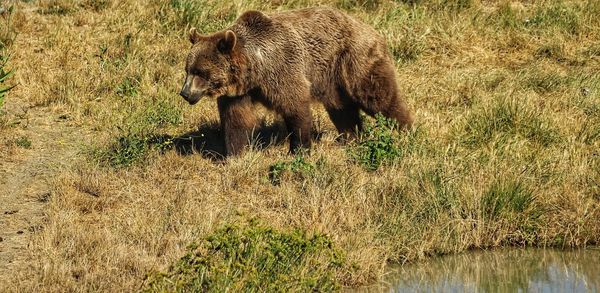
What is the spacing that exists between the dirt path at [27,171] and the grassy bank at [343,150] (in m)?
0.16

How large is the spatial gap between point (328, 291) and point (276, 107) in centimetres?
339

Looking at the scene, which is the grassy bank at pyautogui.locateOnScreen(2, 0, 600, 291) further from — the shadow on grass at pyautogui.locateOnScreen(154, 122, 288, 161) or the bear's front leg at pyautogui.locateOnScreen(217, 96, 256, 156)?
the bear's front leg at pyautogui.locateOnScreen(217, 96, 256, 156)

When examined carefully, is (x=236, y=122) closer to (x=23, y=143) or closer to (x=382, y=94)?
(x=382, y=94)

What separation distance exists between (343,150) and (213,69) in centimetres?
150

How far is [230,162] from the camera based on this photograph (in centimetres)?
997

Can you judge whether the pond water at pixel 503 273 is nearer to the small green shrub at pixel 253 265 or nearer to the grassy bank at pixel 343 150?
the grassy bank at pixel 343 150

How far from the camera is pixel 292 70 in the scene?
34.1ft

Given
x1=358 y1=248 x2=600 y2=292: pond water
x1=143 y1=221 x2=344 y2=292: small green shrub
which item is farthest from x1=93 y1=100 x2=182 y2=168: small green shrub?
x1=358 y1=248 x2=600 y2=292: pond water

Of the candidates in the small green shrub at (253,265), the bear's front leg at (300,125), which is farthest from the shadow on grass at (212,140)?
the small green shrub at (253,265)

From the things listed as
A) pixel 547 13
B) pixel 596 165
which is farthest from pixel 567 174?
pixel 547 13

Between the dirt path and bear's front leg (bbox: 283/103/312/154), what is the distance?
2136 millimetres

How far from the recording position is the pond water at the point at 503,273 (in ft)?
26.8

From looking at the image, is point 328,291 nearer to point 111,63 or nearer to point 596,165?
point 596,165

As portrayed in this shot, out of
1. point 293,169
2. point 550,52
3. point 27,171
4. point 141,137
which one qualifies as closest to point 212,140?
point 141,137
